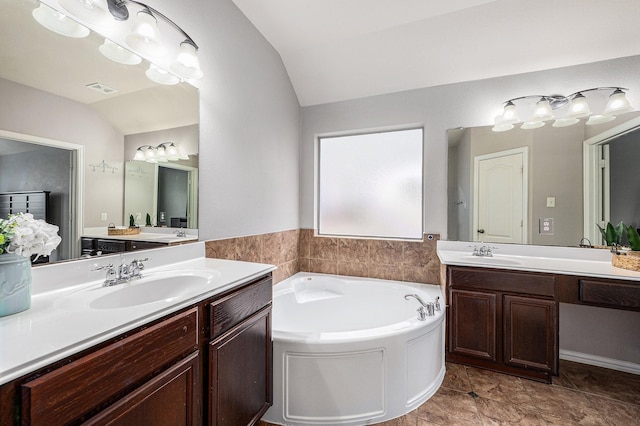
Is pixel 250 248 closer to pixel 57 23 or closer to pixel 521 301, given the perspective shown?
pixel 57 23

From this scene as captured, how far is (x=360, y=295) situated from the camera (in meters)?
2.69

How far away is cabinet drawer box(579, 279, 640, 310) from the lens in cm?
173

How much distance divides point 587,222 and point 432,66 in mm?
1851

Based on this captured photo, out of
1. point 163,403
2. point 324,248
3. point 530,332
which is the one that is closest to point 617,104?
point 530,332

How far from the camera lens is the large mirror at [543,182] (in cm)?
216

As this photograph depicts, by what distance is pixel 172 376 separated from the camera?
97cm

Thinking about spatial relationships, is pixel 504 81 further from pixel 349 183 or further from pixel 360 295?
pixel 360 295

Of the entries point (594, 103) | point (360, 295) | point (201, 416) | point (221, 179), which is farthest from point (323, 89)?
point (201, 416)

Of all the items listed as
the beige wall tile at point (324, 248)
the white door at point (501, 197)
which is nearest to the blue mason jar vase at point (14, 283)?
the beige wall tile at point (324, 248)

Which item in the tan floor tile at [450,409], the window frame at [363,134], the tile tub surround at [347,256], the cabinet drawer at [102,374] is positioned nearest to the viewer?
the cabinet drawer at [102,374]

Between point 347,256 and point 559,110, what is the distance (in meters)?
2.30

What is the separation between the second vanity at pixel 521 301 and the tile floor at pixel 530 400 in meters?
0.12

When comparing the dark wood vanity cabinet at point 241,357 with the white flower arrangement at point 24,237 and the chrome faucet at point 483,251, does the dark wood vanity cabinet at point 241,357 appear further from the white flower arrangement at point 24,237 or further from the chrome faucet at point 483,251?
the chrome faucet at point 483,251

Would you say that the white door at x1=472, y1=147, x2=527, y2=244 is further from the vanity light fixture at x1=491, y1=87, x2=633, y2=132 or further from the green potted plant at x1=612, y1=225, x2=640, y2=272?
the green potted plant at x1=612, y1=225, x2=640, y2=272
